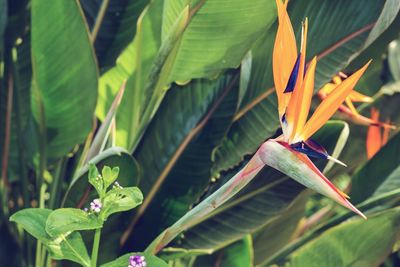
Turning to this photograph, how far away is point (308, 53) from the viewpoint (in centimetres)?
127

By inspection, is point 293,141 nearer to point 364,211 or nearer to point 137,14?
point 364,211

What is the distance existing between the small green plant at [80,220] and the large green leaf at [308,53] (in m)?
0.39

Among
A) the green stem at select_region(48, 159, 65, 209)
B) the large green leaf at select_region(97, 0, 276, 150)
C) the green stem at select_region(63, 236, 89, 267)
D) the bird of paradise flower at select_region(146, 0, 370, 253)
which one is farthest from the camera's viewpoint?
the green stem at select_region(48, 159, 65, 209)

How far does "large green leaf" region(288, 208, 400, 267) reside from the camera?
1.24 metres

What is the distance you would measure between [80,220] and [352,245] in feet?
1.63

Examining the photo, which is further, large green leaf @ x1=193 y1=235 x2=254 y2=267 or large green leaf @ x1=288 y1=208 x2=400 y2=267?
large green leaf @ x1=193 y1=235 x2=254 y2=267

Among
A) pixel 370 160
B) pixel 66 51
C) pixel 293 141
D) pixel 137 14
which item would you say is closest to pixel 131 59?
pixel 137 14

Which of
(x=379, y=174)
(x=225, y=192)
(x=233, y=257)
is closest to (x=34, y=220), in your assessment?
(x=225, y=192)

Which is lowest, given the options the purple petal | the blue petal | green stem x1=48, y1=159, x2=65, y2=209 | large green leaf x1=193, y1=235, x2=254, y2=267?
large green leaf x1=193, y1=235, x2=254, y2=267

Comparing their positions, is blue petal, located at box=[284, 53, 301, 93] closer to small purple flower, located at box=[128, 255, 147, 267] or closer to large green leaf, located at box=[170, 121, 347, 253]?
small purple flower, located at box=[128, 255, 147, 267]

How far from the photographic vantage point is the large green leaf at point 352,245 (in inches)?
48.7

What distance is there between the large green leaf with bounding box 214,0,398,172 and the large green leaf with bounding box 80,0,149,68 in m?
0.26

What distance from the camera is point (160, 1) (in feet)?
4.69

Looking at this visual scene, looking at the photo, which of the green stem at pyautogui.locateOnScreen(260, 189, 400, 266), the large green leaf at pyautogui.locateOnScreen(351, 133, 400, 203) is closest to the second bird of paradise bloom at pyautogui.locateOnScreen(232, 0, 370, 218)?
the green stem at pyautogui.locateOnScreen(260, 189, 400, 266)
